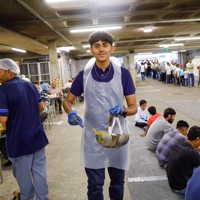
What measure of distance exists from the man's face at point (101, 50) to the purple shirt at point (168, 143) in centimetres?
199

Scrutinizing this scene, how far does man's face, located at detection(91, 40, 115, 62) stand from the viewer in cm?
195

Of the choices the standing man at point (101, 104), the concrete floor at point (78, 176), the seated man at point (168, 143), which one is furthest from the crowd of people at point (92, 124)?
the seated man at point (168, 143)

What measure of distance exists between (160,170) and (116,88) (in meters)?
2.25

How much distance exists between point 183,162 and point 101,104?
4.72 feet

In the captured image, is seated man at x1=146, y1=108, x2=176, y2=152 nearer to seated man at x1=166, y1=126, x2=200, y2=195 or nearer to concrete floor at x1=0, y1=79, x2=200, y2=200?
concrete floor at x1=0, y1=79, x2=200, y2=200

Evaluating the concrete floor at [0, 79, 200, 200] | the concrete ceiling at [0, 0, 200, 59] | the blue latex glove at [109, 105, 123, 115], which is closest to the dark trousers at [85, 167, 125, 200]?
the blue latex glove at [109, 105, 123, 115]

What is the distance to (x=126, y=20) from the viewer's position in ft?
24.5

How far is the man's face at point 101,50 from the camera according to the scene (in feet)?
6.41

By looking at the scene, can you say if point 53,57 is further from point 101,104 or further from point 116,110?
point 116,110

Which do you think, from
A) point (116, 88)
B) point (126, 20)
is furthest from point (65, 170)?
point (126, 20)

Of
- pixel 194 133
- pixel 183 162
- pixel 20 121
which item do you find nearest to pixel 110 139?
pixel 20 121

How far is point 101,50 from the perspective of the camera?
1960 millimetres

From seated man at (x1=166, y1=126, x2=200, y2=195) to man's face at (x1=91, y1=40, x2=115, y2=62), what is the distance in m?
1.56


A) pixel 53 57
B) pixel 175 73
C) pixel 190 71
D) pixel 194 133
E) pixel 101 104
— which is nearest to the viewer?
pixel 101 104
